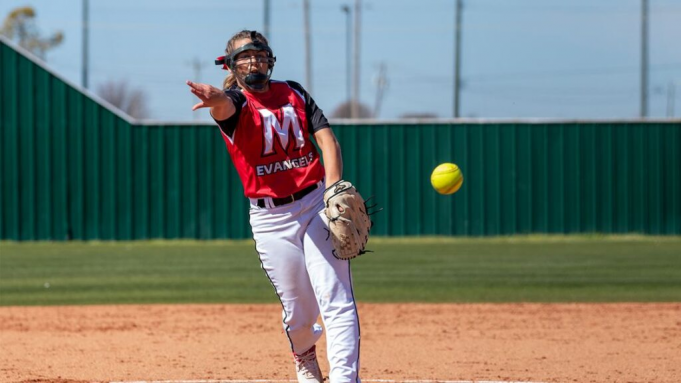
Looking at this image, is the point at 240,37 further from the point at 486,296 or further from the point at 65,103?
the point at 65,103

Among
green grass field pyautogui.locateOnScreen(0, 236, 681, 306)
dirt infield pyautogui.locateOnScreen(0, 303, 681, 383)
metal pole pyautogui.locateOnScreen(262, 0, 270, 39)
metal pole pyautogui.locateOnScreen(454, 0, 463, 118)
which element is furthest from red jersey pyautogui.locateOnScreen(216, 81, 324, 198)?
metal pole pyautogui.locateOnScreen(262, 0, 270, 39)

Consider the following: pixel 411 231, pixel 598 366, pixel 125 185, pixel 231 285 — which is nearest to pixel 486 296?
pixel 231 285

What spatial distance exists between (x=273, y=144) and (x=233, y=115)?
0.81ft

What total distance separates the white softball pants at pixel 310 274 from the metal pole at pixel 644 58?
17.2 m

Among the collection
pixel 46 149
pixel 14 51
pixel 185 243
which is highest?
pixel 14 51

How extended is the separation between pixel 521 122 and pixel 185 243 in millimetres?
7272

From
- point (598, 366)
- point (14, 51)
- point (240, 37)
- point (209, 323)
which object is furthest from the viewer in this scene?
point (14, 51)

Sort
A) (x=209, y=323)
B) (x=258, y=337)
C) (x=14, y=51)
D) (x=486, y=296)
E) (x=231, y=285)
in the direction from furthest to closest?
(x=14, y=51) < (x=231, y=285) < (x=486, y=296) < (x=209, y=323) < (x=258, y=337)

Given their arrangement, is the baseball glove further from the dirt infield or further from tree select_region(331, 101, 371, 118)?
tree select_region(331, 101, 371, 118)

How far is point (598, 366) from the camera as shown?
6.57 metres

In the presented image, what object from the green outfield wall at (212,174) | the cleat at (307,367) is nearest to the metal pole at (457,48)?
the green outfield wall at (212,174)

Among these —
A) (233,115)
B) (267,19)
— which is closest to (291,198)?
(233,115)

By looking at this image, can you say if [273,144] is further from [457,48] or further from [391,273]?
[457,48]

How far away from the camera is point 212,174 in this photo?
65.1 ft
